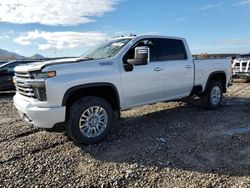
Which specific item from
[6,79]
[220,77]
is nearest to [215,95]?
[220,77]

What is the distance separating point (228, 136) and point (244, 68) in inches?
390

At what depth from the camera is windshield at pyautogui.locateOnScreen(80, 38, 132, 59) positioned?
6.15m

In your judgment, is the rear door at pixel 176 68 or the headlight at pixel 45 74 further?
the rear door at pixel 176 68

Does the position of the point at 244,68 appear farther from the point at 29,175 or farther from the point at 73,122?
the point at 29,175

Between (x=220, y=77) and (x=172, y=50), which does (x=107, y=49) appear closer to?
(x=172, y=50)

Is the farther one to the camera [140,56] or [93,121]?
[140,56]

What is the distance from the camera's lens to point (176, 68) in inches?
275

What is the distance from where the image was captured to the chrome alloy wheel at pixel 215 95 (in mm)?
8308

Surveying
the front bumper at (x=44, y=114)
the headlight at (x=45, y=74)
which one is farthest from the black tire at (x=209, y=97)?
the headlight at (x=45, y=74)

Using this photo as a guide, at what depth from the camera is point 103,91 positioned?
18.9 feet

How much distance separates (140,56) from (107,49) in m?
1.12

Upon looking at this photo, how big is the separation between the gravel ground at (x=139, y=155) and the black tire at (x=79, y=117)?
→ 13cm

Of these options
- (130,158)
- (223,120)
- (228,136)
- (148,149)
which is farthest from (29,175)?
(223,120)

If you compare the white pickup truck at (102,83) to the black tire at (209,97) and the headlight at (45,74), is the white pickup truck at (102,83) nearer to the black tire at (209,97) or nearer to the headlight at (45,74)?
the headlight at (45,74)
